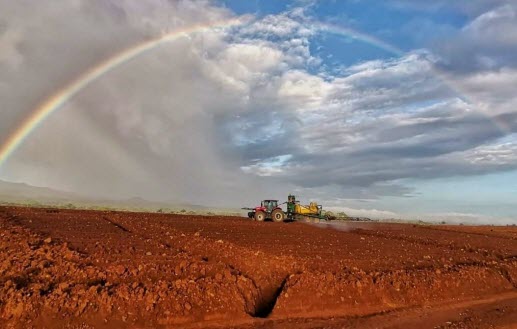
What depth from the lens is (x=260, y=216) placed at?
48250mm

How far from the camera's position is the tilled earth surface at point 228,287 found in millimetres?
11914

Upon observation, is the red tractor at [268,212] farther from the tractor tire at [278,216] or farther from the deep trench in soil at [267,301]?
the deep trench in soil at [267,301]

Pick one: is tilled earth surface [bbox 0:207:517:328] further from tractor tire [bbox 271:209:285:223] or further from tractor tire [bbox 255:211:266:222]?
tractor tire [bbox 255:211:266:222]

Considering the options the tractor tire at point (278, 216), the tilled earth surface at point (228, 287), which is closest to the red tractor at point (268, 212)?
the tractor tire at point (278, 216)

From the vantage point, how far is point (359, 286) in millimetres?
15852

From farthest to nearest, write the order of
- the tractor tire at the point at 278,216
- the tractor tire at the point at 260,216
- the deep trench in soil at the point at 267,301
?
the tractor tire at the point at 260,216
the tractor tire at the point at 278,216
the deep trench in soil at the point at 267,301

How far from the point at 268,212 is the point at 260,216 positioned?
1184 mm

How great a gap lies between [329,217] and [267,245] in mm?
33072

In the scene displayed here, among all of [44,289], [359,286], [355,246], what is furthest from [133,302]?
[355,246]

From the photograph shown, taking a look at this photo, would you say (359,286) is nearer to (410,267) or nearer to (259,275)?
(259,275)

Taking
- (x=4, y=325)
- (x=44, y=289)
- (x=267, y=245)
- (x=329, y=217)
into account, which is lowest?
(x=4, y=325)

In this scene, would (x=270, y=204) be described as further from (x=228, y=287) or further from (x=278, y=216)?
(x=228, y=287)

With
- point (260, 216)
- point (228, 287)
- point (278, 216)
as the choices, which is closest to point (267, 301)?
point (228, 287)

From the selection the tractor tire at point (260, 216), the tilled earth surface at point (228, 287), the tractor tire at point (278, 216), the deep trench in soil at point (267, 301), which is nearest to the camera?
the tilled earth surface at point (228, 287)
